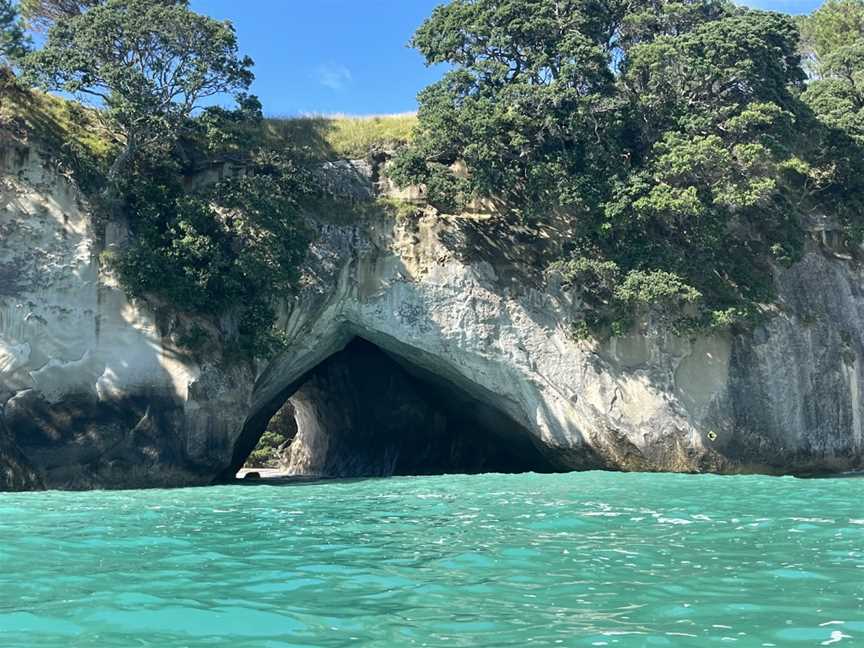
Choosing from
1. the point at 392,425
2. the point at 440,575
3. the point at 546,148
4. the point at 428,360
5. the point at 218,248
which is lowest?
the point at 440,575

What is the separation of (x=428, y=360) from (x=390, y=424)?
7158mm

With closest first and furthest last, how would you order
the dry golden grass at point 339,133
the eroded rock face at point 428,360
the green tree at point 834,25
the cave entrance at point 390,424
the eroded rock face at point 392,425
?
the eroded rock face at point 428,360 → the dry golden grass at point 339,133 → the cave entrance at point 390,424 → the eroded rock face at point 392,425 → the green tree at point 834,25

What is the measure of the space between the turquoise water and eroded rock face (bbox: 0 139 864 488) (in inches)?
340

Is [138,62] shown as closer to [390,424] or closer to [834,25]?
[390,424]

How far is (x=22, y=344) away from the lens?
21422 millimetres

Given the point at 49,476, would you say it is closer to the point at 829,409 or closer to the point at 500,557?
the point at 500,557

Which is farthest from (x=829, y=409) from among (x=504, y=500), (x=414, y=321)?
(x=504, y=500)

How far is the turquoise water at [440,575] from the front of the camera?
5551mm

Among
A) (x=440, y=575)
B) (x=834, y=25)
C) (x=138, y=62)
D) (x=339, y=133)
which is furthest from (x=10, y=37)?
(x=834, y=25)

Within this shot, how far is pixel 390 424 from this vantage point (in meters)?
32.6

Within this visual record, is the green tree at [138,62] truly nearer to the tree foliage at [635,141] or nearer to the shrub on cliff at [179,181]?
the shrub on cliff at [179,181]

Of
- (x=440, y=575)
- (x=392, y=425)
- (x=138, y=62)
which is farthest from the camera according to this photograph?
(x=392, y=425)

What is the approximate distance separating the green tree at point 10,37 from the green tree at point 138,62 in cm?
158

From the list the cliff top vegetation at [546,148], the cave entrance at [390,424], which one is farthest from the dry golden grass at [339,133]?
the cave entrance at [390,424]
